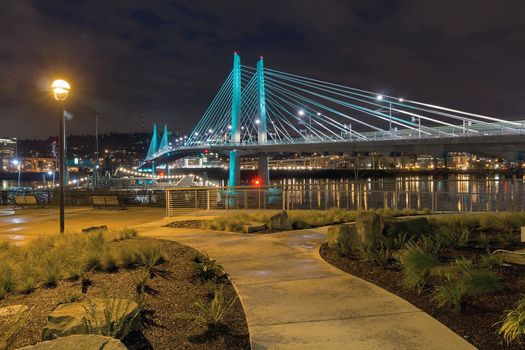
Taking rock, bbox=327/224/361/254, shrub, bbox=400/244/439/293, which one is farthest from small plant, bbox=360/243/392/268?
shrub, bbox=400/244/439/293

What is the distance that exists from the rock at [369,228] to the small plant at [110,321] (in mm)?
4741

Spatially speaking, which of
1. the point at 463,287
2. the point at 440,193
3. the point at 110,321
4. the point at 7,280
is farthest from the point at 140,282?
the point at 440,193

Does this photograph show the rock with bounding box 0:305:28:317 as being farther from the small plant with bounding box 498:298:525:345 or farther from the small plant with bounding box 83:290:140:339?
the small plant with bounding box 498:298:525:345

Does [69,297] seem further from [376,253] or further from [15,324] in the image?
[376,253]

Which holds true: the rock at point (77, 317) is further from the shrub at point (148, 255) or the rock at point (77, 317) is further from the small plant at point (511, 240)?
the small plant at point (511, 240)

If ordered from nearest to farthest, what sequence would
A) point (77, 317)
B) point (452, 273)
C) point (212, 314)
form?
point (77, 317)
point (212, 314)
point (452, 273)

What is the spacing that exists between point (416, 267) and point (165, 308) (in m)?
3.42

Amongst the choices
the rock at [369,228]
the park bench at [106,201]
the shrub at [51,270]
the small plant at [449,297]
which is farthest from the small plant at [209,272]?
the park bench at [106,201]

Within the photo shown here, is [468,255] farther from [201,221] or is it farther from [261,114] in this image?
[261,114]

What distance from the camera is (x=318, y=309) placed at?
17.3 ft

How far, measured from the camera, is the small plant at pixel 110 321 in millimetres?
4008

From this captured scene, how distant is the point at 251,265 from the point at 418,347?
12.7 ft

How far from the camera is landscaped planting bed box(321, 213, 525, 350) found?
454cm

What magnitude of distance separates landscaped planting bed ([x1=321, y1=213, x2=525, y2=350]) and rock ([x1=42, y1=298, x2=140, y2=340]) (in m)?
3.33
